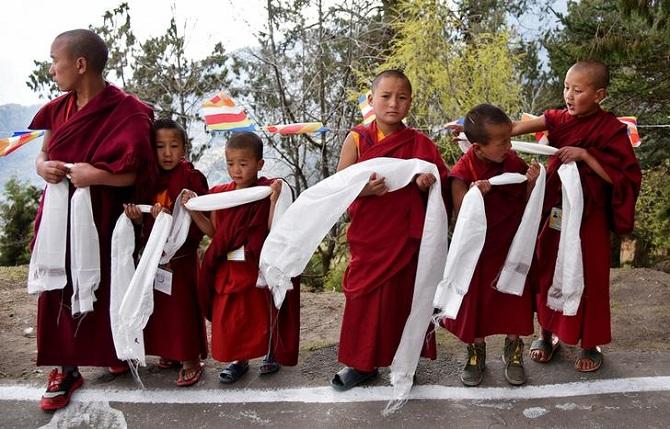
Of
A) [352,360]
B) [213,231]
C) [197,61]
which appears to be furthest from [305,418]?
[197,61]

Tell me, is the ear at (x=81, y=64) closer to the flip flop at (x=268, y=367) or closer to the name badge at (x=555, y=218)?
the flip flop at (x=268, y=367)

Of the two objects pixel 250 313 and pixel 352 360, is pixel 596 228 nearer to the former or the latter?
pixel 352 360

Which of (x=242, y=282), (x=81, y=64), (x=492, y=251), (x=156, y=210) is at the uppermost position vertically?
(x=81, y=64)

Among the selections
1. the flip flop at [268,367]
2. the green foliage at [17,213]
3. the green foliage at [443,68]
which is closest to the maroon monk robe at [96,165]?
the flip flop at [268,367]

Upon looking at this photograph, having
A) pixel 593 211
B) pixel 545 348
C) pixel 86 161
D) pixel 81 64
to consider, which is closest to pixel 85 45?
pixel 81 64

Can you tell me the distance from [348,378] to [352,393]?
3.2 inches

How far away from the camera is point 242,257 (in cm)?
298

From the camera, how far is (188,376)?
310 cm

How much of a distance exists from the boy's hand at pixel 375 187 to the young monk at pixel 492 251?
1.26 feet

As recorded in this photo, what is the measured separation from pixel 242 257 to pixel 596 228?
6.02 feet

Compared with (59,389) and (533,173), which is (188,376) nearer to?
(59,389)

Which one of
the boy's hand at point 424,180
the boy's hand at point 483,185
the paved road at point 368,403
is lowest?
the paved road at point 368,403

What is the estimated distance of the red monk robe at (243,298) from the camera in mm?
2971

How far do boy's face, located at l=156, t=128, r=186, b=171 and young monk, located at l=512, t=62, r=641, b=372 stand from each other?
1.75 metres
